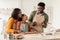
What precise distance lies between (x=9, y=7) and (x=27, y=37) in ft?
5.39

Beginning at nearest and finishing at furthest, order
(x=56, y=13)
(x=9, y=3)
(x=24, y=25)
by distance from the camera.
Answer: (x=24, y=25)
(x=9, y=3)
(x=56, y=13)

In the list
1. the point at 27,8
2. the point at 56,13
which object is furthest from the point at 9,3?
the point at 56,13

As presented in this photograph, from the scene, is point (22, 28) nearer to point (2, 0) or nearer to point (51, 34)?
point (51, 34)

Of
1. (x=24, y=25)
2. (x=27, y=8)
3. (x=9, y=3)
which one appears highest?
(x=9, y=3)

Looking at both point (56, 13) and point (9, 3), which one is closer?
point (9, 3)

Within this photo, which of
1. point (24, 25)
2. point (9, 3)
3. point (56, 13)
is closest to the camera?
point (24, 25)

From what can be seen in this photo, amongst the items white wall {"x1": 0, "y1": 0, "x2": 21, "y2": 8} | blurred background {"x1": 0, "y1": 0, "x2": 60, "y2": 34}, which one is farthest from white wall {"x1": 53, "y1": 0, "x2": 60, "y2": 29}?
white wall {"x1": 0, "y1": 0, "x2": 21, "y2": 8}

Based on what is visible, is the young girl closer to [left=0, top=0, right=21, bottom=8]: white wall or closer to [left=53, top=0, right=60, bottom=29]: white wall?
[left=0, top=0, right=21, bottom=8]: white wall

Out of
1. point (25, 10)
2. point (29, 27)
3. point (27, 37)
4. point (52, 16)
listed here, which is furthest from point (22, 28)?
point (52, 16)

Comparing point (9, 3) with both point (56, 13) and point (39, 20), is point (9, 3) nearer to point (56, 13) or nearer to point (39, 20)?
point (56, 13)

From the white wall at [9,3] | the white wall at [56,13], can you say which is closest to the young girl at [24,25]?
the white wall at [9,3]

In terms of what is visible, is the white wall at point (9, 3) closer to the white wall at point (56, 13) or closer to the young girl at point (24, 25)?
the white wall at point (56, 13)

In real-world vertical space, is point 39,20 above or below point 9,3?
below

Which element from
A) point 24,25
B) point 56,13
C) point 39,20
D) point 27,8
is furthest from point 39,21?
point 56,13
